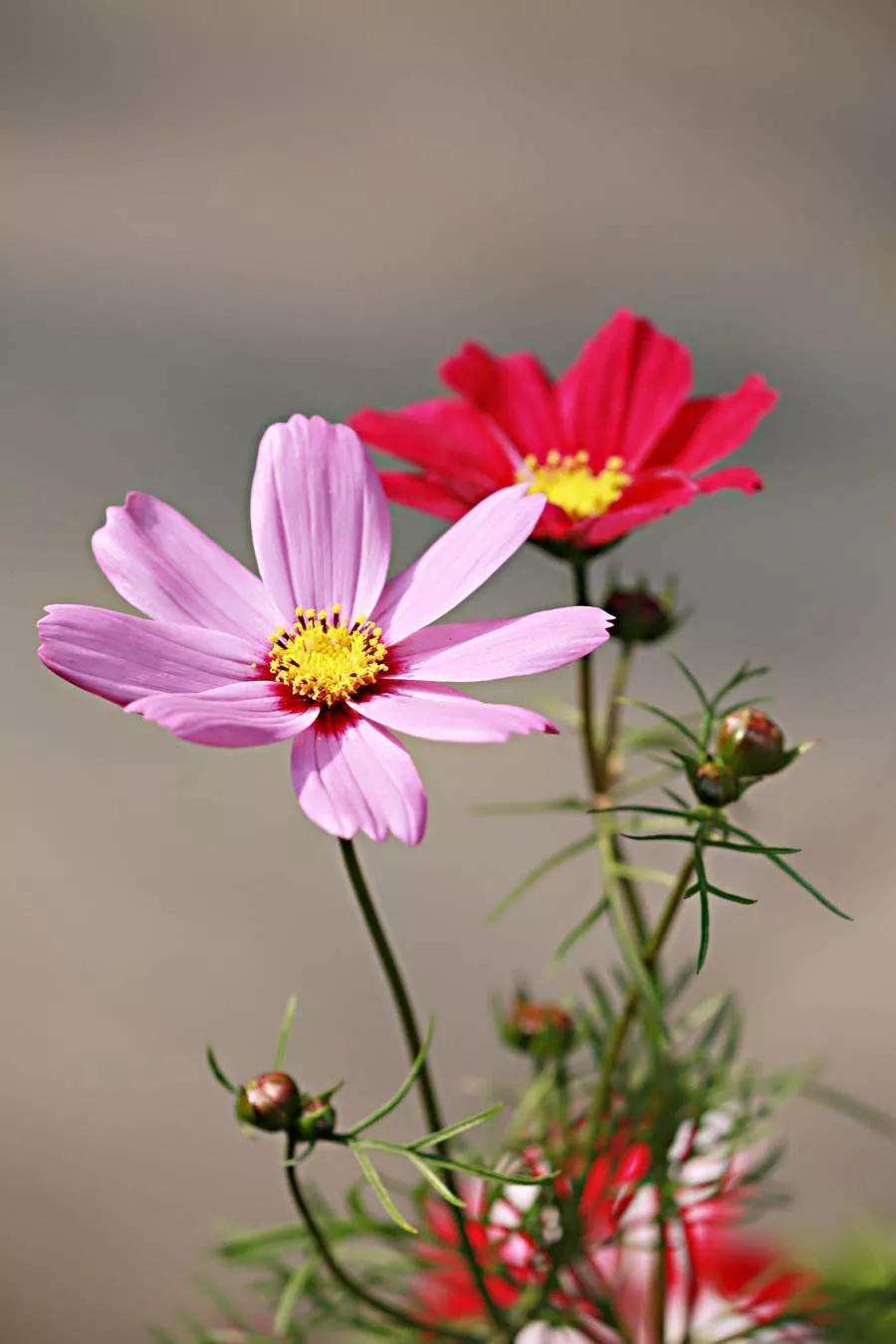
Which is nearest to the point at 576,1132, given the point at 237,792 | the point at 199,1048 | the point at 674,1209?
the point at 674,1209

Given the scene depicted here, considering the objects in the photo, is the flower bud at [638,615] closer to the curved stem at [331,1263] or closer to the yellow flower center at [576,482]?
the yellow flower center at [576,482]

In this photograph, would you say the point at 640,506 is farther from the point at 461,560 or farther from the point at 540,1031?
the point at 540,1031

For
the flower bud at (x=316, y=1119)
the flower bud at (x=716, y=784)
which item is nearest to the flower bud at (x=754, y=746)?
the flower bud at (x=716, y=784)

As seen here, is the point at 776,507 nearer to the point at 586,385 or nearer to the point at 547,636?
the point at 586,385

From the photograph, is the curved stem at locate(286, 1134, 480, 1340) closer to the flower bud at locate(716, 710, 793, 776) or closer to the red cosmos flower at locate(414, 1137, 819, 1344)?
the red cosmos flower at locate(414, 1137, 819, 1344)

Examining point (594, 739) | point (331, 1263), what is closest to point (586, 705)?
point (594, 739)

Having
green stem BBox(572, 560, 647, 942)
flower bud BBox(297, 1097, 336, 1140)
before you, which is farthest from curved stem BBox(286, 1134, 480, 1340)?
green stem BBox(572, 560, 647, 942)
